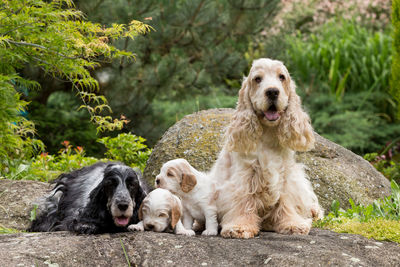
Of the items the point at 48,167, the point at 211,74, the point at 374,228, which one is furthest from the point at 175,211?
the point at 211,74

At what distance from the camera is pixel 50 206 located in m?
5.45

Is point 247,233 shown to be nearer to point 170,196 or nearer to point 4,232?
point 170,196

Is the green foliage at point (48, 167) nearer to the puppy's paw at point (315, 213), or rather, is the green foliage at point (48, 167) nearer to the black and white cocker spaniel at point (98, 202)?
the black and white cocker spaniel at point (98, 202)

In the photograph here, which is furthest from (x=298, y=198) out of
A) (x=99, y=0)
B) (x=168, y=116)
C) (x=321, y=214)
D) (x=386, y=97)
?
(x=386, y=97)

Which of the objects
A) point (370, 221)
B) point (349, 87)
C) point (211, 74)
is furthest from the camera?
point (349, 87)

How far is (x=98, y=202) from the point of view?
4.25m

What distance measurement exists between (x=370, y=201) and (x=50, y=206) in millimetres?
3817

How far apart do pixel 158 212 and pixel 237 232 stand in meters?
0.69

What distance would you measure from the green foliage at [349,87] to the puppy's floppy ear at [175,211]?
8.16 meters

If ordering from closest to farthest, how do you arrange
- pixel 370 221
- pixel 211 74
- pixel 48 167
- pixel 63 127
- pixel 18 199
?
pixel 370 221 → pixel 18 199 → pixel 48 167 → pixel 63 127 → pixel 211 74

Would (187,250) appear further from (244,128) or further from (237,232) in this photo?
(244,128)

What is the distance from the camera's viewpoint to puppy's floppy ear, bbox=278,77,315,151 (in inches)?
184

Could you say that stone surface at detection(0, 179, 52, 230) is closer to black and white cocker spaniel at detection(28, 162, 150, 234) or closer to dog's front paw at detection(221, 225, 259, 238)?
black and white cocker spaniel at detection(28, 162, 150, 234)

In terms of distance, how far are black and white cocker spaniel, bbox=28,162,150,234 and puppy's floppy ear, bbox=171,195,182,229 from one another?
284 millimetres
